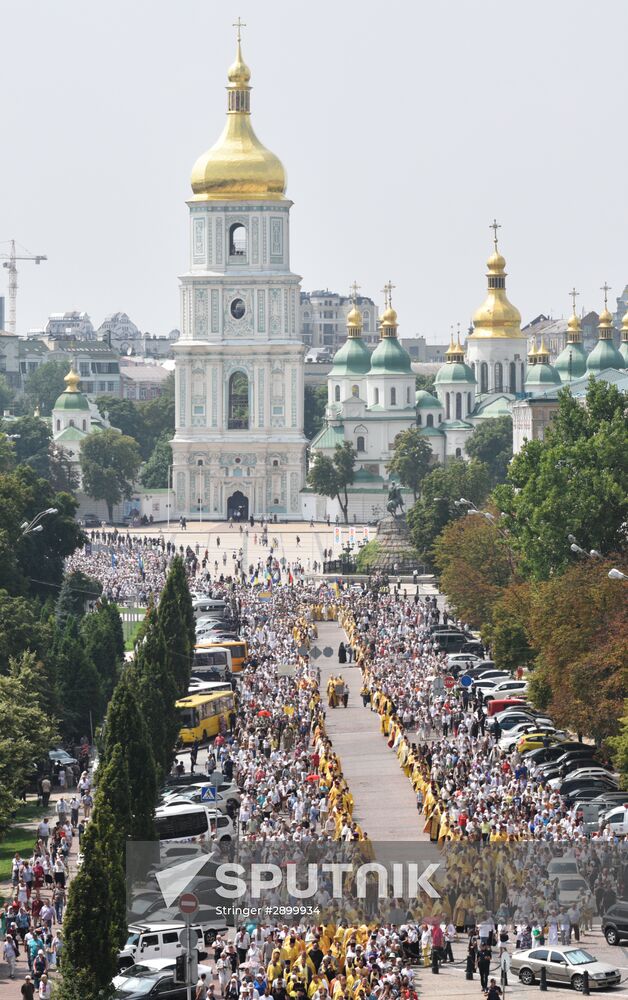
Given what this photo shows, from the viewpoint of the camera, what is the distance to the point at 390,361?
155250 millimetres

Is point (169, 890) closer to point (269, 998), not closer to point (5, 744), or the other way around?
point (269, 998)

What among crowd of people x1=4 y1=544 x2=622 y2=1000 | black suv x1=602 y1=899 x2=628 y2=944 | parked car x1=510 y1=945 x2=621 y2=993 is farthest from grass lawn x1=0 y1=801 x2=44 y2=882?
parked car x1=510 y1=945 x2=621 y2=993

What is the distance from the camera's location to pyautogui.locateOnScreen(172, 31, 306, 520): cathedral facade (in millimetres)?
141625

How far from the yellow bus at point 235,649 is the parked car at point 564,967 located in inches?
1312

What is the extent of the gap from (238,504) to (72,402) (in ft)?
77.3

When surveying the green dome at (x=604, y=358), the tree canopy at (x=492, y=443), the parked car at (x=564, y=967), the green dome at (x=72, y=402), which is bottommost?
A: the parked car at (x=564, y=967)

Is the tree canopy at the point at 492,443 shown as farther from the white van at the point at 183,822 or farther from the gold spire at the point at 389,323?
the white van at the point at 183,822

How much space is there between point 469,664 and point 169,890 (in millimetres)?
31820

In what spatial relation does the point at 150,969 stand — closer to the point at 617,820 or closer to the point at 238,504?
the point at 617,820

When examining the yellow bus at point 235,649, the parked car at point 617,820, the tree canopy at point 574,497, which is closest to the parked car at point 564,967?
the parked car at point 617,820

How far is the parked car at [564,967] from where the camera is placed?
33.1 meters

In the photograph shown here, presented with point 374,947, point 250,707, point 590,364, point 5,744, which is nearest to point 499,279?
point 590,364

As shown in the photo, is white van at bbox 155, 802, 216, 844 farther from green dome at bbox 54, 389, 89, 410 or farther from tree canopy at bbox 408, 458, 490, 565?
green dome at bbox 54, 389, 89, 410

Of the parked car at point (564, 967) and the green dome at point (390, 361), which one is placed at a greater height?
the green dome at point (390, 361)
